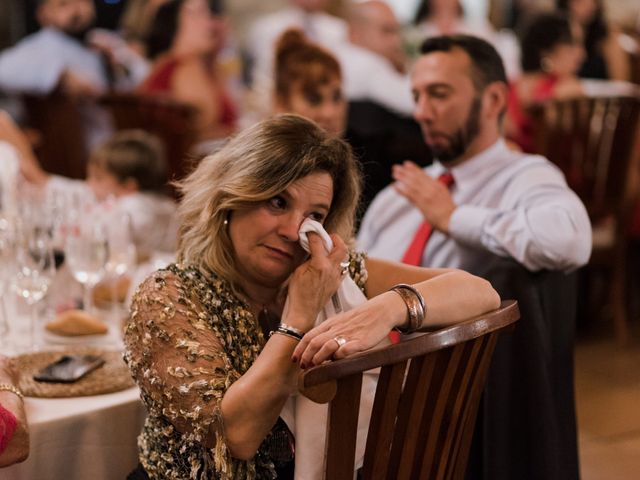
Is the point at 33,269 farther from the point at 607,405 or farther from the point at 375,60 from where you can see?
the point at 375,60

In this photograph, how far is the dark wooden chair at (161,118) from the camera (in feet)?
Answer: 17.0

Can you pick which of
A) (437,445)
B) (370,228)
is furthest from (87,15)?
(437,445)

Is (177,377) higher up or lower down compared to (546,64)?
lower down

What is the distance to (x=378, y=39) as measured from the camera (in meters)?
5.11

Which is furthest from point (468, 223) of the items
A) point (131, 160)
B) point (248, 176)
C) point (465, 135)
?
point (131, 160)

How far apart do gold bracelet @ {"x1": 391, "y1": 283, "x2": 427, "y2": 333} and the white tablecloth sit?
0.55 m

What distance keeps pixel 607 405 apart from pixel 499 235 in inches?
69.6

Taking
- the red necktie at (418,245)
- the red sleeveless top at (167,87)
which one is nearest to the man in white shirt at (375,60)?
the red sleeveless top at (167,87)

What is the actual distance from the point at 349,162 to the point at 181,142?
3571 millimetres

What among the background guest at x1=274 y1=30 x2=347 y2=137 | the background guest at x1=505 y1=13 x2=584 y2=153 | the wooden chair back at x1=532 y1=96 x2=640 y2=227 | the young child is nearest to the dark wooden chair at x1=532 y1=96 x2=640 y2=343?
Answer: the wooden chair back at x1=532 y1=96 x2=640 y2=227

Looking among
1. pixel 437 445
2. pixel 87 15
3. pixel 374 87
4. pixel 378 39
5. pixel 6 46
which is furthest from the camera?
pixel 6 46

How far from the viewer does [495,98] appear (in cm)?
276

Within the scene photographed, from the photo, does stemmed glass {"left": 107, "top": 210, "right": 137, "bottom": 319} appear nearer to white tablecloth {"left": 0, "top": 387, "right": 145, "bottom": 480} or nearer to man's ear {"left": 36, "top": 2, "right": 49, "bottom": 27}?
white tablecloth {"left": 0, "top": 387, "right": 145, "bottom": 480}

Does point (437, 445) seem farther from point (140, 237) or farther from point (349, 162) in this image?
point (140, 237)
